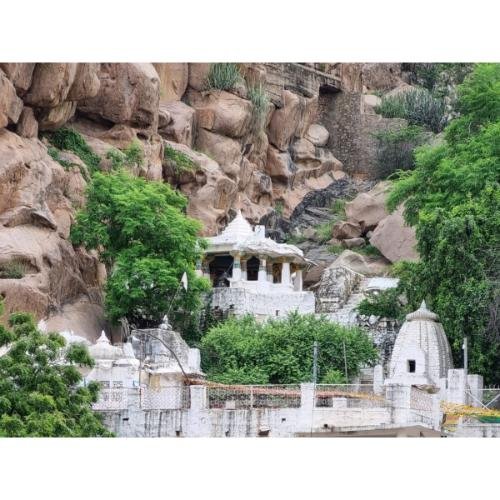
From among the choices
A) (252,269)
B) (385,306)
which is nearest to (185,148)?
(252,269)

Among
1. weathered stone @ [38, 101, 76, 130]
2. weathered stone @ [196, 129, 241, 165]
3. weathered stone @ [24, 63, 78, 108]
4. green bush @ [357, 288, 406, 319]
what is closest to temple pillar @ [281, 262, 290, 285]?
green bush @ [357, 288, 406, 319]

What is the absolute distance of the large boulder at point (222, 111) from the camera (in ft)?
192

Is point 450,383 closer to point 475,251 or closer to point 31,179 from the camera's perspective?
point 475,251

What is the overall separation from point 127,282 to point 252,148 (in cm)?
1583

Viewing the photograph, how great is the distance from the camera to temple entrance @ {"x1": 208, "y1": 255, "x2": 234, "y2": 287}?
2063 inches

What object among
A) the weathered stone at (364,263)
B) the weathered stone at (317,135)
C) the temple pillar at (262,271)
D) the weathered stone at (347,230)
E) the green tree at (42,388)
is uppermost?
the weathered stone at (317,135)

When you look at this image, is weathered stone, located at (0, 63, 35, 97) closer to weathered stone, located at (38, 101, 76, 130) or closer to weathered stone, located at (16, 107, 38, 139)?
weathered stone, located at (16, 107, 38, 139)

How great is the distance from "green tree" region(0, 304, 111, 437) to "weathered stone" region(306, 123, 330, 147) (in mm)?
33095

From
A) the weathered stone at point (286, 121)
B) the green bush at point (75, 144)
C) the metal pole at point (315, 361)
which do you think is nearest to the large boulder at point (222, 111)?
the weathered stone at point (286, 121)

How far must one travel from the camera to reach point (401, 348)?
1764 inches

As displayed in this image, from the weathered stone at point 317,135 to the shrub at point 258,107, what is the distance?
612 cm

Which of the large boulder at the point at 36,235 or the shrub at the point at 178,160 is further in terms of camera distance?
the shrub at the point at 178,160

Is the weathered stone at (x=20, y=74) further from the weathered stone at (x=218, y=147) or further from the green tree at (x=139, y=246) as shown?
the weathered stone at (x=218, y=147)

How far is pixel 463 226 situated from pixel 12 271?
10620mm
